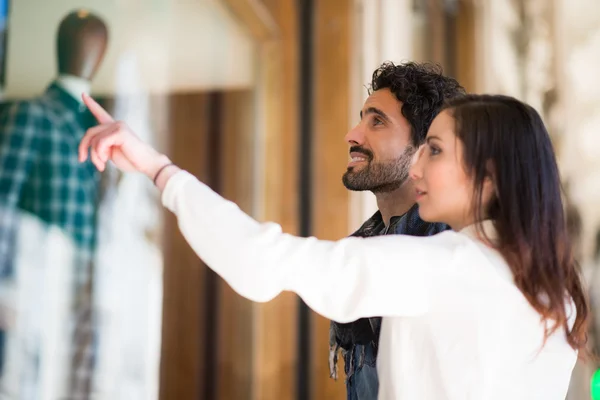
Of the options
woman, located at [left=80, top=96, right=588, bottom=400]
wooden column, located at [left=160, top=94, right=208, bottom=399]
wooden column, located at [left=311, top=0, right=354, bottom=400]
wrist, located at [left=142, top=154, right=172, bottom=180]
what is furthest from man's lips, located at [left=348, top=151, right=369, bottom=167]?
wooden column, located at [left=311, top=0, right=354, bottom=400]

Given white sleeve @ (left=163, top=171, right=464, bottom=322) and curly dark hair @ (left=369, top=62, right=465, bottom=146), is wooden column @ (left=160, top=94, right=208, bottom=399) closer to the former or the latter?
curly dark hair @ (left=369, top=62, right=465, bottom=146)

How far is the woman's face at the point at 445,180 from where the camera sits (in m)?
0.90

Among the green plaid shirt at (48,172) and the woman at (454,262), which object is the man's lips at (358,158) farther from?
the green plaid shirt at (48,172)

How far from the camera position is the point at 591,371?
3807 millimetres

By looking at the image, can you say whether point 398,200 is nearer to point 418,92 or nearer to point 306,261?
point 418,92

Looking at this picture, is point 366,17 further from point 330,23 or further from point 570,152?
point 570,152

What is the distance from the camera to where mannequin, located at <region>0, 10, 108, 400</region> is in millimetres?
1522

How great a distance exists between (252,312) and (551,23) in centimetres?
287

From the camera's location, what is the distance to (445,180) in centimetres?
90

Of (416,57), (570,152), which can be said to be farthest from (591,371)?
(416,57)

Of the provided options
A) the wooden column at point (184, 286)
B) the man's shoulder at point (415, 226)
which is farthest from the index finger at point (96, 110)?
the wooden column at point (184, 286)

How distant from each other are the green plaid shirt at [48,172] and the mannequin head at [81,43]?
8 cm

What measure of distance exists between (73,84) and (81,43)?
118 millimetres

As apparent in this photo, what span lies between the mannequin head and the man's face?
29.9 inches
